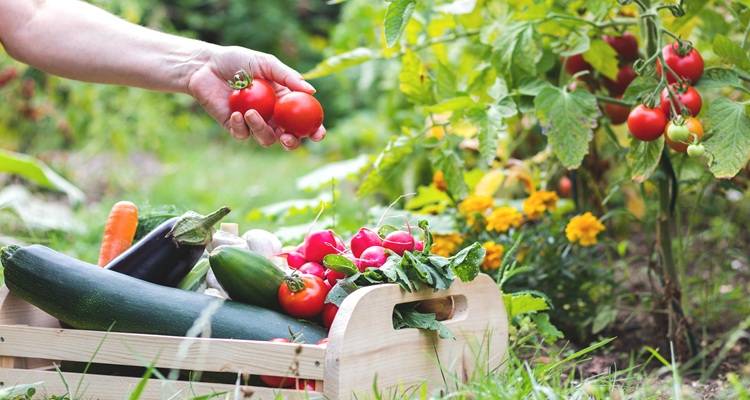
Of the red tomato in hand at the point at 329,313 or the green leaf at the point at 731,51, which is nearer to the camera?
the red tomato in hand at the point at 329,313

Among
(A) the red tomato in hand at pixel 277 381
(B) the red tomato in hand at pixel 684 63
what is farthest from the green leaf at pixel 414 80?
(A) the red tomato in hand at pixel 277 381

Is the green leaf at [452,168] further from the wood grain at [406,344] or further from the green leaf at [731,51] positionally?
the green leaf at [731,51]

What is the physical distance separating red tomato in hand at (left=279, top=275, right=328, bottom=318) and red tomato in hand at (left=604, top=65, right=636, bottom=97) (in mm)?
1262

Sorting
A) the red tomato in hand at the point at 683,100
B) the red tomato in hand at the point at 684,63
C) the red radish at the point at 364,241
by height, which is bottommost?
the red radish at the point at 364,241

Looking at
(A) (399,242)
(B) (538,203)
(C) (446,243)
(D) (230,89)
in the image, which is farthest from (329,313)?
(B) (538,203)

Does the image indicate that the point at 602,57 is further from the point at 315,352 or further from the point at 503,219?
the point at 315,352

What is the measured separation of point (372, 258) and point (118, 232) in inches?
29.9

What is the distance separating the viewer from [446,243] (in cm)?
281

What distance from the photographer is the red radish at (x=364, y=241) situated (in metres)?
2.01

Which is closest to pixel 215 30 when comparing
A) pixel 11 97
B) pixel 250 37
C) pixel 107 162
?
pixel 250 37

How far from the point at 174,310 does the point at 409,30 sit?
1497 millimetres

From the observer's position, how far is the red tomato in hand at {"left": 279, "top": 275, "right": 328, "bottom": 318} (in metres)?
1.91

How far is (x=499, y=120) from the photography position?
244 cm

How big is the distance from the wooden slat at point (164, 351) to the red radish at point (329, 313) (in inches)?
9.3
